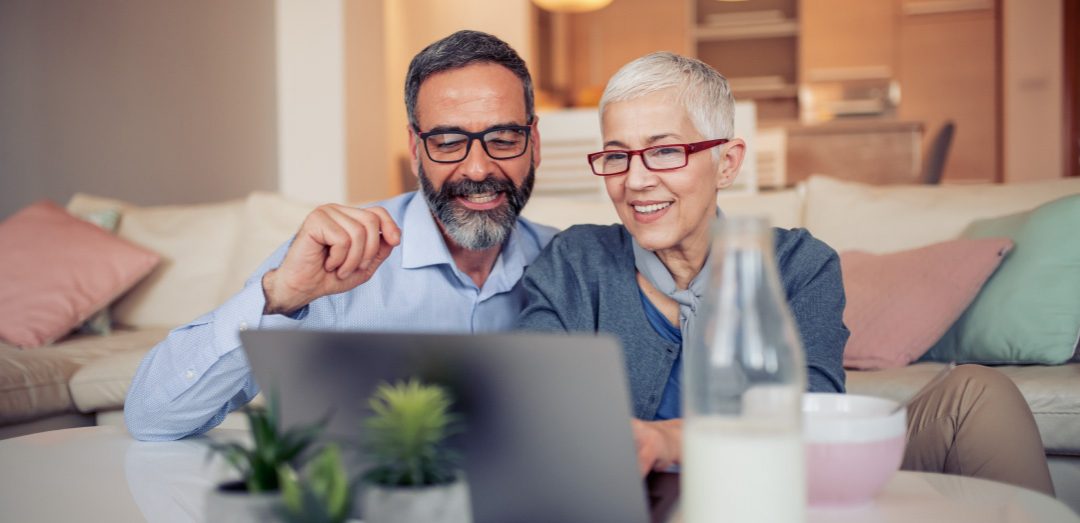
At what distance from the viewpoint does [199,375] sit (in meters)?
1.26

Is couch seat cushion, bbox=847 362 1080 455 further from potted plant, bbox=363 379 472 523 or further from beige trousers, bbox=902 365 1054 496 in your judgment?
potted plant, bbox=363 379 472 523

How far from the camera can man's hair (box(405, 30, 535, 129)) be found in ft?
5.23

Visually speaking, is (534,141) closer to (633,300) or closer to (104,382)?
(633,300)

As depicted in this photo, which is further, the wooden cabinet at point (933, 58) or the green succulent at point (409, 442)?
the wooden cabinet at point (933, 58)

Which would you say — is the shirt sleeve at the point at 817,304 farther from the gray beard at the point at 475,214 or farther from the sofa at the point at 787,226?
the sofa at the point at 787,226

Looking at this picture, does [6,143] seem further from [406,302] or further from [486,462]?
[486,462]

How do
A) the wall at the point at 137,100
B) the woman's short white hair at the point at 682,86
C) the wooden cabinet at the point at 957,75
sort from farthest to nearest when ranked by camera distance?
the wooden cabinet at the point at 957,75 → the wall at the point at 137,100 → the woman's short white hair at the point at 682,86

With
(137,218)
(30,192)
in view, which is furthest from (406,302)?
(30,192)

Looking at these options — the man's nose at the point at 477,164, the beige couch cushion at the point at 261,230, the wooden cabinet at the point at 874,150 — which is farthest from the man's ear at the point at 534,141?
the wooden cabinet at the point at 874,150

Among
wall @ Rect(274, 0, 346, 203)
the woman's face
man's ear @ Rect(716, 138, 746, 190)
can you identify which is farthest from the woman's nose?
wall @ Rect(274, 0, 346, 203)

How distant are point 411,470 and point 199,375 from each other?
763mm

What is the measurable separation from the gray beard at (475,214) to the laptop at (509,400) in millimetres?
813

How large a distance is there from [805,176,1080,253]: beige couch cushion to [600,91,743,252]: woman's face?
3.74 ft

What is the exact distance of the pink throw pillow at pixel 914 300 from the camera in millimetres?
2176
